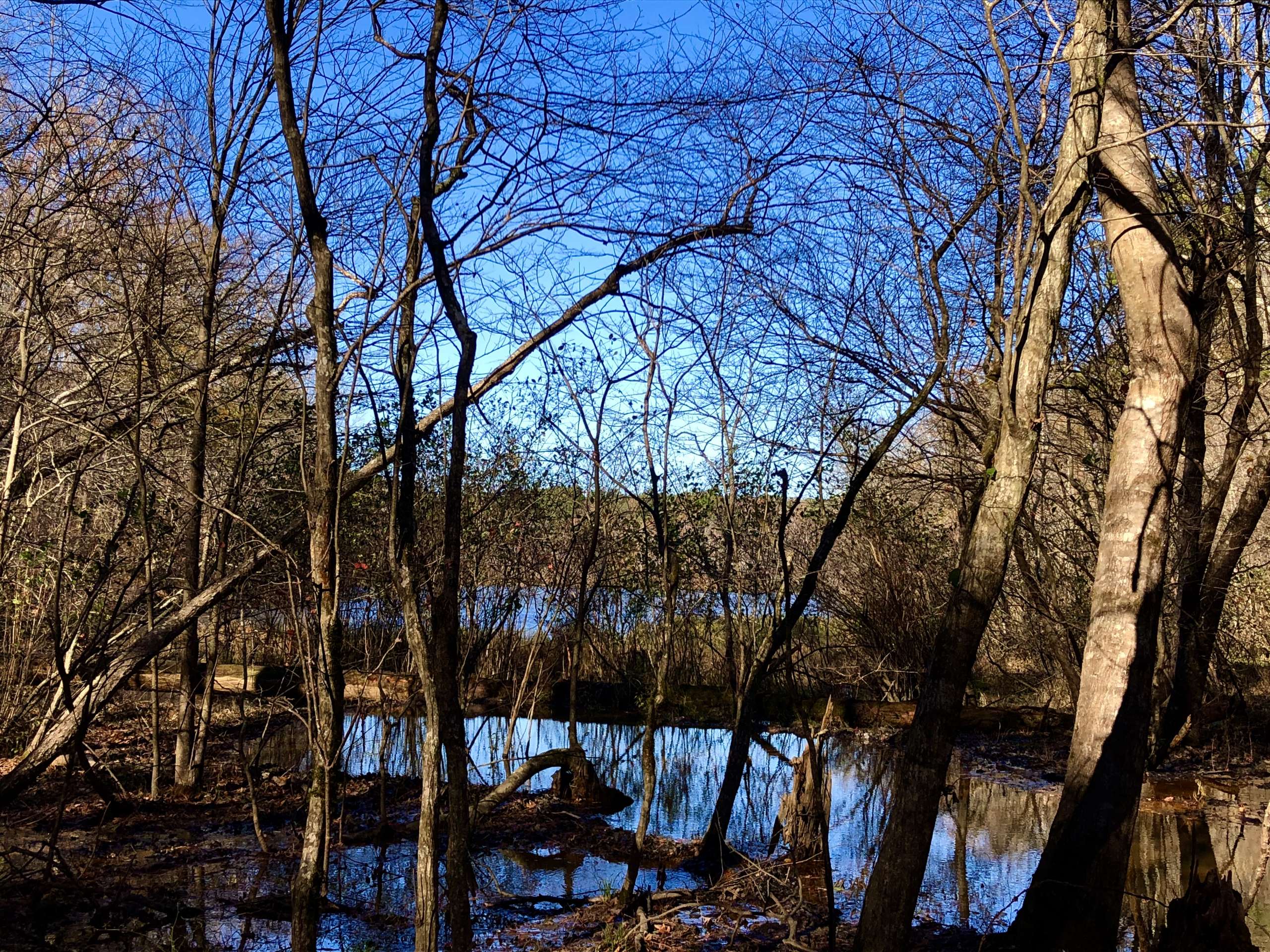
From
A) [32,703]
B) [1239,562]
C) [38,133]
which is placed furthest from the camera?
[1239,562]

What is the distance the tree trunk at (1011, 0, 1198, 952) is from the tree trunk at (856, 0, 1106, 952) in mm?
983

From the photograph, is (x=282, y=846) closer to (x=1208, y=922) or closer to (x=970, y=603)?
(x=970, y=603)

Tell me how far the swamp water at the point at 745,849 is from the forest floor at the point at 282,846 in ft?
0.52

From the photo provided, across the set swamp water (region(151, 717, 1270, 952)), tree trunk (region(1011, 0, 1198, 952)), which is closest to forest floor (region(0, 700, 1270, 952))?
swamp water (region(151, 717, 1270, 952))

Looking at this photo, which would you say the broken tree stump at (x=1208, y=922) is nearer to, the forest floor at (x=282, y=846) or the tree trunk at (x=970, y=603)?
the forest floor at (x=282, y=846)

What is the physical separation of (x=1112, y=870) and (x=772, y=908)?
1.69 m

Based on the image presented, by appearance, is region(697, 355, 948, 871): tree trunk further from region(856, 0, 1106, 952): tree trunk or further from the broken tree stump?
the broken tree stump

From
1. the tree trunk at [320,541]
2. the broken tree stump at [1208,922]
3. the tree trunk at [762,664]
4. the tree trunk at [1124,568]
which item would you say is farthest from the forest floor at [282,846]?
the tree trunk at [320,541]

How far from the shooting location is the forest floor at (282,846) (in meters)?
5.03

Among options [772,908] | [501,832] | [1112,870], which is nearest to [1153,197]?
[1112,870]

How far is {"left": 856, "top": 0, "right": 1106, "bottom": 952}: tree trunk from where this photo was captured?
4.12m

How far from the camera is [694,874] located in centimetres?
649

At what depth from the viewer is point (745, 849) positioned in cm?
723

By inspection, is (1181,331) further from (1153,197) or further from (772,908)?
(772,908)
